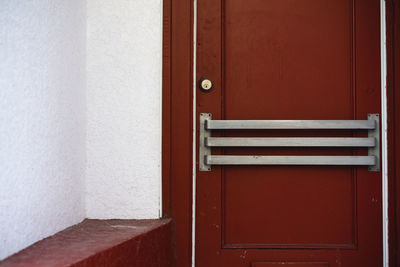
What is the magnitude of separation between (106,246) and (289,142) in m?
0.93

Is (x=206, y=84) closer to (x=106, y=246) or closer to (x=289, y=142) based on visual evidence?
(x=289, y=142)

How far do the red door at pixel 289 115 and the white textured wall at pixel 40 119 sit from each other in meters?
0.57

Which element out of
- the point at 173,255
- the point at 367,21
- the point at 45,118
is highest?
the point at 367,21

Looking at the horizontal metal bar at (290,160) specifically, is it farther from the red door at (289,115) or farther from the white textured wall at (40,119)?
the white textured wall at (40,119)

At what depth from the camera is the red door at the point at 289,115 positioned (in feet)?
5.39

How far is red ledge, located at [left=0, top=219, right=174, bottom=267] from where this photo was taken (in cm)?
101

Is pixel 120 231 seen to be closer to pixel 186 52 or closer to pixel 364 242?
pixel 186 52

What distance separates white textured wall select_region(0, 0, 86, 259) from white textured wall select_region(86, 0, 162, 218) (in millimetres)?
63

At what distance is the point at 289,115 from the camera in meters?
1.66

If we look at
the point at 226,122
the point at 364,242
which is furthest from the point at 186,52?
the point at 364,242

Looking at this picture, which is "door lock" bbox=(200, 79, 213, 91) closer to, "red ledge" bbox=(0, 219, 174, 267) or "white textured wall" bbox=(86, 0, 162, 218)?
"white textured wall" bbox=(86, 0, 162, 218)

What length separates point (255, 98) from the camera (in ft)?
5.49

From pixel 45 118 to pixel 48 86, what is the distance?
0.12 meters

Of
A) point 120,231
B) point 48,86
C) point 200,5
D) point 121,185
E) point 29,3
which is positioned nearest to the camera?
point 29,3
